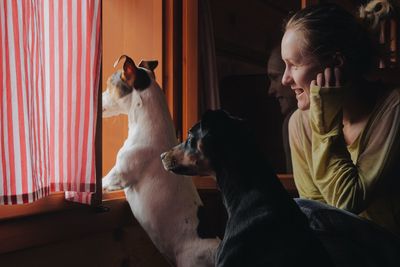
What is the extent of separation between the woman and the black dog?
19 centimetres

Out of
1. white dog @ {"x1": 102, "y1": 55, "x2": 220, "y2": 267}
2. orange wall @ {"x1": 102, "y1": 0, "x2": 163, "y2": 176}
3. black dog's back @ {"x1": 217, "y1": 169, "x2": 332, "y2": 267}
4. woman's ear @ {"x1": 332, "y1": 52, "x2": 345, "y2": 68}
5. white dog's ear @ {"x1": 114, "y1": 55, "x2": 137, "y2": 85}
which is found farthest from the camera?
orange wall @ {"x1": 102, "y1": 0, "x2": 163, "y2": 176}

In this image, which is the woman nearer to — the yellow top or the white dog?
the yellow top

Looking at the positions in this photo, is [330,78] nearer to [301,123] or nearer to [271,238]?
[301,123]

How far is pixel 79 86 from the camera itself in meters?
1.45

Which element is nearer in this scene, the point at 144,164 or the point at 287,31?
the point at 287,31

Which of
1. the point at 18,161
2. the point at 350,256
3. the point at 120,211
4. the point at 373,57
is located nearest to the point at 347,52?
the point at 373,57

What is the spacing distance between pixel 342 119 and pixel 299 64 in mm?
196

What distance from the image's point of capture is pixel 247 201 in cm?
86

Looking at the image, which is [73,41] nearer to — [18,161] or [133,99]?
[133,99]

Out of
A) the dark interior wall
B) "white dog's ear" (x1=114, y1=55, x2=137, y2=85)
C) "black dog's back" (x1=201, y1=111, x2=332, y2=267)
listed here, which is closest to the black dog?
"black dog's back" (x1=201, y1=111, x2=332, y2=267)

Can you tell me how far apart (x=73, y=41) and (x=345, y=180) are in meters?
0.91

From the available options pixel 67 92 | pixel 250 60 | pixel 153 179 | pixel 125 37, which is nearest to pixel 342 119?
pixel 153 179

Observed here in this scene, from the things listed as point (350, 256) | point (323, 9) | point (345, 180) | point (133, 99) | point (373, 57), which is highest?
point (323, 9)

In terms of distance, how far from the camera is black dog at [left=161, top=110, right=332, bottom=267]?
2.57 ft
